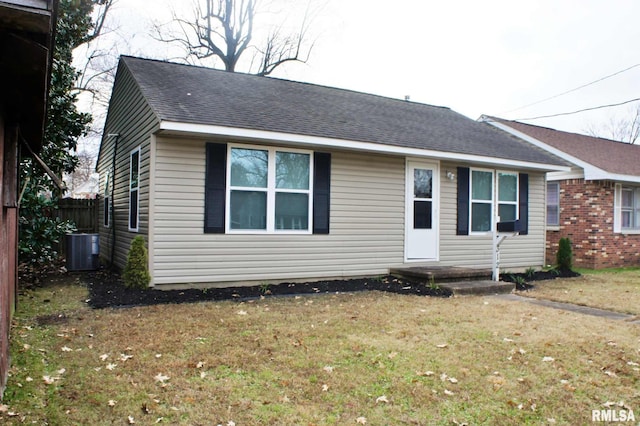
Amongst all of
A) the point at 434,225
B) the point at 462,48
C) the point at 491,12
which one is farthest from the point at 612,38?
the point at 434,225

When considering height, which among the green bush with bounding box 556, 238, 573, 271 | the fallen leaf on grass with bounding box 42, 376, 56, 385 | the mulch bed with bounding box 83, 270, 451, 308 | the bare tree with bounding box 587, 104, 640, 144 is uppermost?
the bare tree with bounding box 587, 104, 640, 144

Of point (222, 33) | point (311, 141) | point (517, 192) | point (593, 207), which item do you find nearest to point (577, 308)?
point (517, 192)

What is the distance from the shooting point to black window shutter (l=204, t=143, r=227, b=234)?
753 centimetres

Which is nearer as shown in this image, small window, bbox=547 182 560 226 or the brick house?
the brick house

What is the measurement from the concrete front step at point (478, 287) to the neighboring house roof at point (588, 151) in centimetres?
658

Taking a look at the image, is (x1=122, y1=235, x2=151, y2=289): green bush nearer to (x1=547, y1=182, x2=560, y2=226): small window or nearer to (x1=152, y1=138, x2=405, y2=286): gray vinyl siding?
(x1=152, y1=138, x2=405, y2=286): gray vinyl siding

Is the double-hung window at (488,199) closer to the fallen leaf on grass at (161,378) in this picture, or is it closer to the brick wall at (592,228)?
the brick wall at (592,228)

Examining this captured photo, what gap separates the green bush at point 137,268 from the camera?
7.01 m

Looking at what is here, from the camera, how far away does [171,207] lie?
7.32 meters

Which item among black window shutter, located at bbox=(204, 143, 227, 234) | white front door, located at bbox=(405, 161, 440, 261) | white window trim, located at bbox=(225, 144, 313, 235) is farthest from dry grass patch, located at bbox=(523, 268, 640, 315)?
black window shutter, located at bbox=(204, 143, 227, 234)

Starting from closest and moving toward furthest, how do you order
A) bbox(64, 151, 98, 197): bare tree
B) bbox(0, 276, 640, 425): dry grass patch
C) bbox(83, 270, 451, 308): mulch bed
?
bbox(0, 276, 640, 425): dry grass patch → bbox(83, 270, 451, 308): mulch bed → bbox(64, 151, 98, 197): bare tree

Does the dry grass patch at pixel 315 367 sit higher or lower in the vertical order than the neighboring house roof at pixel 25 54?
lower

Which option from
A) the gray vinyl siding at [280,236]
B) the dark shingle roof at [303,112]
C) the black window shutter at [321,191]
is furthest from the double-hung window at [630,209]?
the black window shutter at [321,191]

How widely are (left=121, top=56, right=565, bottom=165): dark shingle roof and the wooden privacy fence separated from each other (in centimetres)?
525
